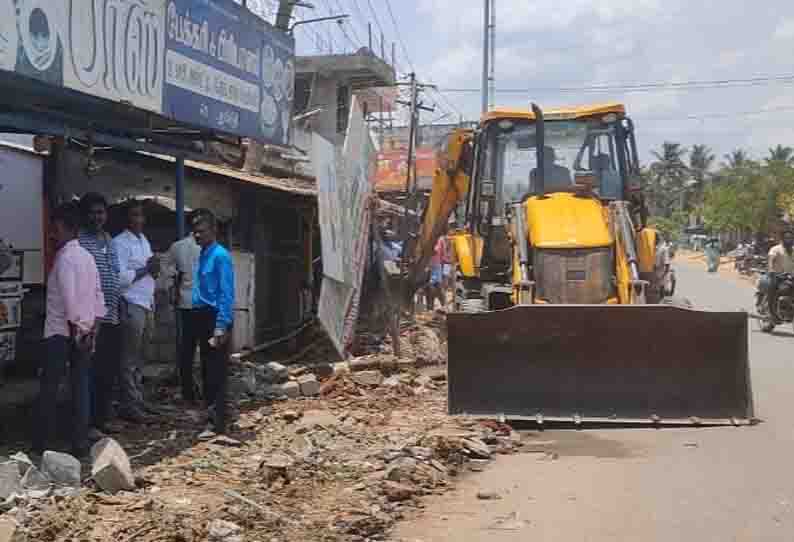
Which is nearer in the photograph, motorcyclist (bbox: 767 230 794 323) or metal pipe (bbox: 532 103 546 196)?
metal pipe (bbox: 532 103 546 196)

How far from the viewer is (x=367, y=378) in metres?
9.76

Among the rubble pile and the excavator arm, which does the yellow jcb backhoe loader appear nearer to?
the excavator arm

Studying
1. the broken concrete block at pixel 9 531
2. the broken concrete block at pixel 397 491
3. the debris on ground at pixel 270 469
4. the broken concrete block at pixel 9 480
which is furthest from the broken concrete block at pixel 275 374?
the broken concrete block at pixel 9 531

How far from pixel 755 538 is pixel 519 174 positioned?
5.72 meters

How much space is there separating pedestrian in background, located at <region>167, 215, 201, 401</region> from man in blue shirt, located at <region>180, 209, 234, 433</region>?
0.33 meters

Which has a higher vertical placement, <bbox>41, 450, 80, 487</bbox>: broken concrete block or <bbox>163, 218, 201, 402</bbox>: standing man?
<bbox>163, 218, 201, 402</bbox>: standing man

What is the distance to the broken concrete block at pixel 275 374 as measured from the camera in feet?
31.9

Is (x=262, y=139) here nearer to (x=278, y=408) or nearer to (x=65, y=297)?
(x=278, y=408)

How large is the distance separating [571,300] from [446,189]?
3.26 meters

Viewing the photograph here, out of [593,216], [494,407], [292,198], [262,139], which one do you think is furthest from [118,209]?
[292,198]

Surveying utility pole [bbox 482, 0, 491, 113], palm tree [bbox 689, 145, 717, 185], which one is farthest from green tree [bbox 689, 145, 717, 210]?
utility pole [bbox 482, 0, 491, 113]

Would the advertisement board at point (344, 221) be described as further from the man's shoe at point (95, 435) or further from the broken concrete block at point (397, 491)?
the broken concrete block at point (397, 491)

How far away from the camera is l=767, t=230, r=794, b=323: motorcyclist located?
15516 millimetres

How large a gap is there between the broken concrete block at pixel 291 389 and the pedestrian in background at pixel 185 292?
1008mm
